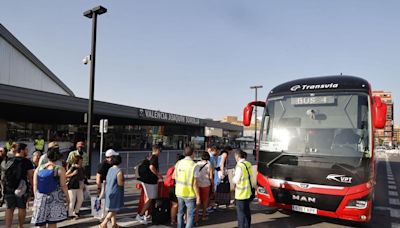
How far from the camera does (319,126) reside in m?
6.70

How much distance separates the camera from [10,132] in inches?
1132

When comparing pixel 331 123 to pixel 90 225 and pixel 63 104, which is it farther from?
pixel 63 104

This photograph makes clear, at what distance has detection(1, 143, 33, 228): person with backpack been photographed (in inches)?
218

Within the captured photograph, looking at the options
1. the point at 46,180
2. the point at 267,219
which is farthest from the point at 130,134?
the point at 46,180

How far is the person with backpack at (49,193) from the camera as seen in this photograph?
195 inches

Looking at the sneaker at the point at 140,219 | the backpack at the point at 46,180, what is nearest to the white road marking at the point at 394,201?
the sneaker at the point at 140,219

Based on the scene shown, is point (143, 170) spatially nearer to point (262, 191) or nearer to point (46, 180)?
point (46, 180)

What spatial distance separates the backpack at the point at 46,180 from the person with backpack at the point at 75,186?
1942 millimetres

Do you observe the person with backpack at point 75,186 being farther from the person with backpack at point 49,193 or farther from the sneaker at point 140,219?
the person with backpack at point 49,193

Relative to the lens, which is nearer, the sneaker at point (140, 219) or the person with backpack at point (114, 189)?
the person with backpack at point (114, 189)

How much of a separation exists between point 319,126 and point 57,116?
27216mm

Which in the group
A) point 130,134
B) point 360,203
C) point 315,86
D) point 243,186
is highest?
point 315,86

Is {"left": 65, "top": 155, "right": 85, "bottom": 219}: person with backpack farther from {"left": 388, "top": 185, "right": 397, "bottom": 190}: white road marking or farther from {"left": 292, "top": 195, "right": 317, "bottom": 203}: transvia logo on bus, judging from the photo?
{"left": 388, "top": 185, "right": 397, "bottom": 190}: white road marking

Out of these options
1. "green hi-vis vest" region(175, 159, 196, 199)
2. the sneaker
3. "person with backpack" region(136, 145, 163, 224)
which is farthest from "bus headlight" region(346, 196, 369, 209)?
the sneaker
